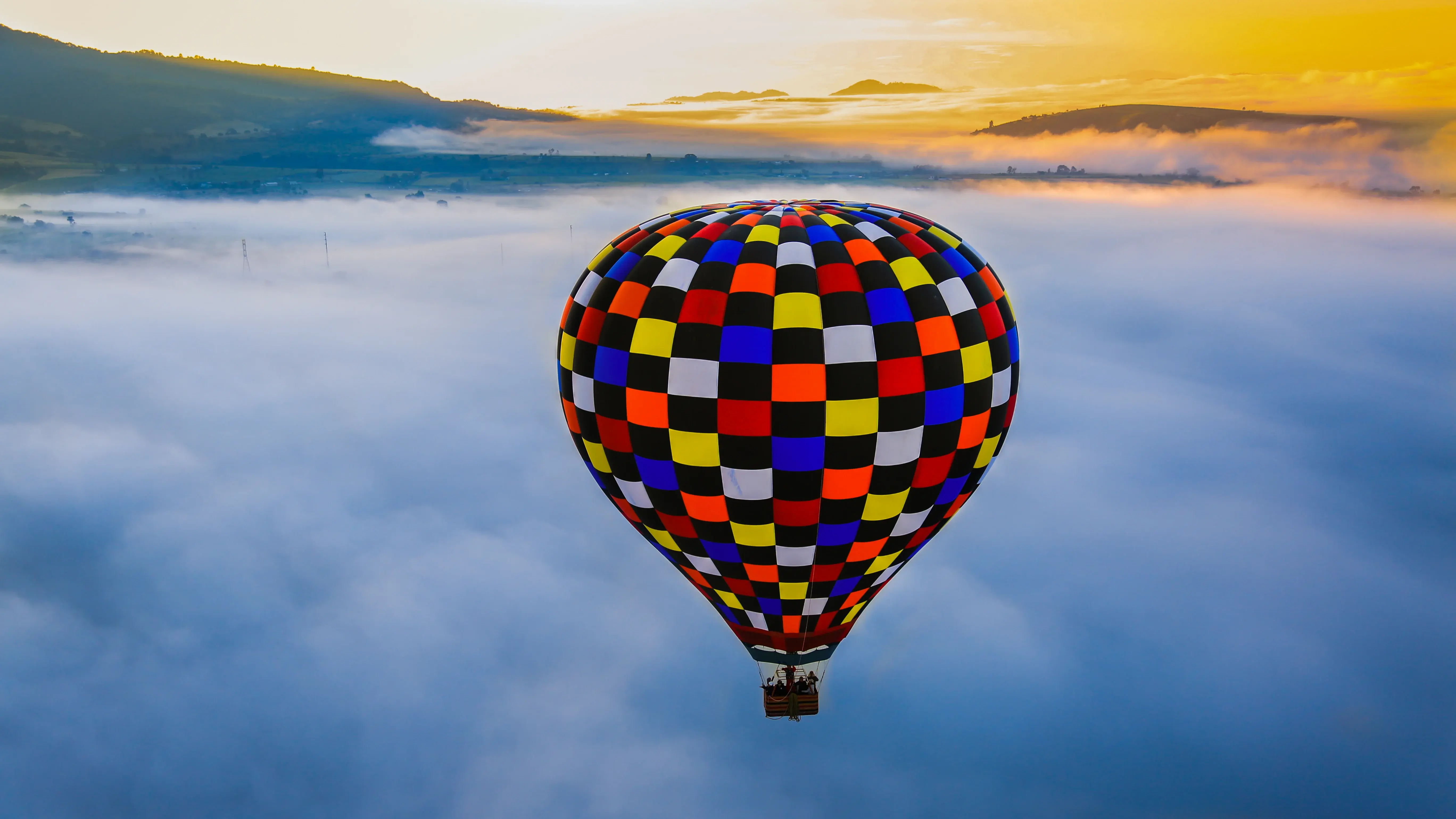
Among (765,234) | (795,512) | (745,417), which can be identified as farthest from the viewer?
(795,512)

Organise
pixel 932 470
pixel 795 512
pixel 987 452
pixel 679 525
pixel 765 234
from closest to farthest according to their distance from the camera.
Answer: pixel 765 234 → pixel 795 512 → pixel 932 470 → pixel 679 525 → pixel 987 452

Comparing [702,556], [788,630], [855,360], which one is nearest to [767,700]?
[788,630]

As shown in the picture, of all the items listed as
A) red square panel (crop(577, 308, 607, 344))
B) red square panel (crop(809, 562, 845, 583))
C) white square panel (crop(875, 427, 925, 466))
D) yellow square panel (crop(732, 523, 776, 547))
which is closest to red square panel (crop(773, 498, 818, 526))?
yellow square panel (crop(732, 523, 776, 547))

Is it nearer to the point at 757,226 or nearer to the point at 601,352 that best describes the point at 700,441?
the point at 601,352

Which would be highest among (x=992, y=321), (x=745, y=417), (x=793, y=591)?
(x=992, y=321)

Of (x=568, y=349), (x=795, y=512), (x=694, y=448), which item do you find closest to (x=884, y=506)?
(x=795, y=512)

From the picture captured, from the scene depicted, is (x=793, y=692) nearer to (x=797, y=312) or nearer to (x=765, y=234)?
(x=797, y=312)

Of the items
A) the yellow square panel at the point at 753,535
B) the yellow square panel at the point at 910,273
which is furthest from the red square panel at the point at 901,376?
the yellow square panel at the point at 753,535
